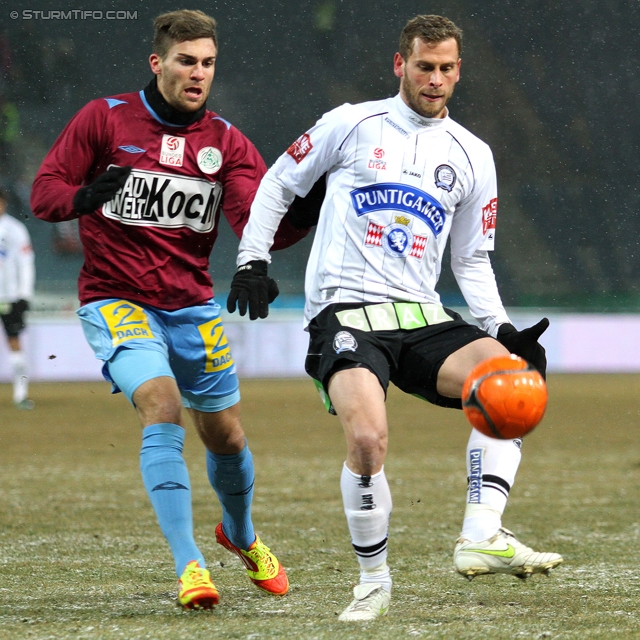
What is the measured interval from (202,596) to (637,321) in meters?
14.9

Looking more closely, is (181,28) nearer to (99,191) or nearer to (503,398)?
(99,191)

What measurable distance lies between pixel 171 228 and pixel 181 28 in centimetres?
73

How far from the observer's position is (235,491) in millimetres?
4160

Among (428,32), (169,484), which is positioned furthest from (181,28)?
(169,484)

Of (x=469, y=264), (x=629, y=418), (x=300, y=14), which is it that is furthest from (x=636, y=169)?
(x=469, y=264)

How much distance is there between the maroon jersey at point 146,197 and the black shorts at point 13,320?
26.4ft

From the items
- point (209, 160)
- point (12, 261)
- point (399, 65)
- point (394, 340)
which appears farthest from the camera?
point (12, 261)

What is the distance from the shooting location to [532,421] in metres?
3.33

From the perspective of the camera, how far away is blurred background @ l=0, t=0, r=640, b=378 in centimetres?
1485

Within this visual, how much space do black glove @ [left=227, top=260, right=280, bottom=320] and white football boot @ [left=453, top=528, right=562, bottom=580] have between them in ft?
3.48

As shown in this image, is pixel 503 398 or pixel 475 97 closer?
pixel 503 398

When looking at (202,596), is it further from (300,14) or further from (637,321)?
(637,321)

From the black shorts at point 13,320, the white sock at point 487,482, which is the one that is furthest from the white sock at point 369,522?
the black shorts at point 13,320

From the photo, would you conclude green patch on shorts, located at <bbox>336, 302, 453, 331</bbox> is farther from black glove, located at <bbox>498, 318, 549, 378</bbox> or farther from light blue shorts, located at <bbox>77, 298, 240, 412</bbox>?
light blue shorts, located at <bbox>77, 298, 240, 412</bbox>
